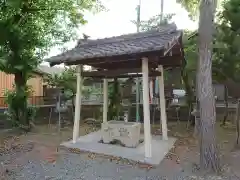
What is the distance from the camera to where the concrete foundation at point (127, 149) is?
6863 millimetres

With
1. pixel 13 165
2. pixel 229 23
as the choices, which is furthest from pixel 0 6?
pixel 229 23

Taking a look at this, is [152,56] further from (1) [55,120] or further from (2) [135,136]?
(1) [55,120]

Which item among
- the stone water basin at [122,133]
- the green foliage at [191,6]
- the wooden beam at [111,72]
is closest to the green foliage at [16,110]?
the wooden beam at [111,72]

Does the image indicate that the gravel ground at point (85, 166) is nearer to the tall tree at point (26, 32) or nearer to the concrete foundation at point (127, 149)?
the concrete foundation at point (127, 149)

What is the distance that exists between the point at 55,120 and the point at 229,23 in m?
8.68

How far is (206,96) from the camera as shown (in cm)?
591

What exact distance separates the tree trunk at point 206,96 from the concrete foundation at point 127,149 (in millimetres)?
1275

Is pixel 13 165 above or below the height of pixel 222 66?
below

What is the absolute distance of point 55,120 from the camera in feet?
41.4

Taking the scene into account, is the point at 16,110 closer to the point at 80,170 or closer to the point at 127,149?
the point at 127,149

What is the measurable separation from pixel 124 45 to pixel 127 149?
298cm

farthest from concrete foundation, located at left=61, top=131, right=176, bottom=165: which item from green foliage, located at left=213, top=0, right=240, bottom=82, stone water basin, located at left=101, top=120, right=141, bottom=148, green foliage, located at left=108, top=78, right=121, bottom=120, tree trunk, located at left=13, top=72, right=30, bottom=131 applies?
green foliage, located at left=213, top=0, right=240, bottom=82

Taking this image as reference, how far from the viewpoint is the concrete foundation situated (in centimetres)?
686

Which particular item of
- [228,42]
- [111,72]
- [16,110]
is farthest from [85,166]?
[228,42]
